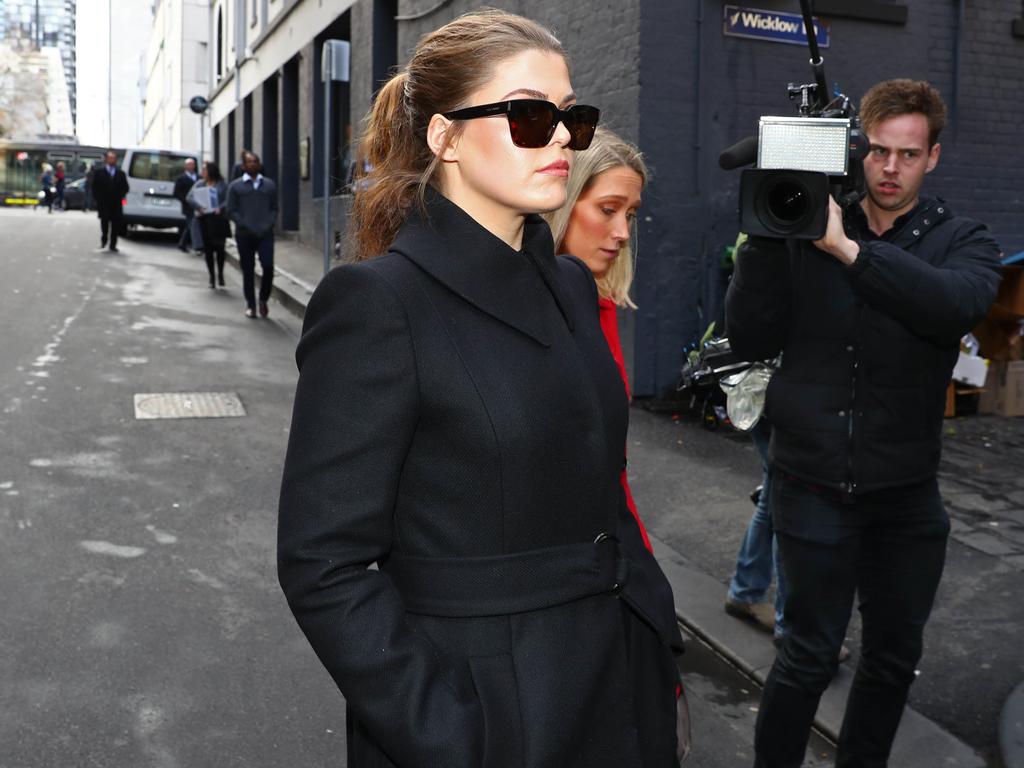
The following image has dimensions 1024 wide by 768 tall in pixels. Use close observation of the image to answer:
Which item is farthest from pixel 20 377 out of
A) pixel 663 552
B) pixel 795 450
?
pixel 795 450

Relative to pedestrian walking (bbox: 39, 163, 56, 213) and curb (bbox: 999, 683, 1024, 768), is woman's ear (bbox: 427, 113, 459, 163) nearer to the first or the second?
curb (bbox: 999, 683, 1024, 768)

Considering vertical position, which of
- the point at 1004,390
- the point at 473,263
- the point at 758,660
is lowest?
the point at 758,660

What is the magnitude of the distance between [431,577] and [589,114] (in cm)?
82

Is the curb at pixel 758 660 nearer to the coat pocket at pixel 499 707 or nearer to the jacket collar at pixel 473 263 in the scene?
the coat pocket at pixel 499 707

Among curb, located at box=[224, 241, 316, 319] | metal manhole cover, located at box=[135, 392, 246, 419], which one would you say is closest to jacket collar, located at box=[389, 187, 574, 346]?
metal manhole cover, located at box=[135, 392, 246, 419]

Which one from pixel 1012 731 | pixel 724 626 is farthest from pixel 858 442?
pixel 724 626

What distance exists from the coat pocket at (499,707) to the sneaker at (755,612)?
318 centimetres

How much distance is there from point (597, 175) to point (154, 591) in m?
3.08

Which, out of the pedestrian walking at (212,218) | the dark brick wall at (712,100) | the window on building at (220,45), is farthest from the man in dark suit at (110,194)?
the window on building at (220,45)

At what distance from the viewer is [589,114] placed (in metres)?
1.93

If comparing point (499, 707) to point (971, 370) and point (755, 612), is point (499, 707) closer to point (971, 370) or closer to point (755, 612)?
point (755, 612)

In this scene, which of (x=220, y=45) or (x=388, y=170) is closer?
(x=388, y=170)

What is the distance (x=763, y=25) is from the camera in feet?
29.3

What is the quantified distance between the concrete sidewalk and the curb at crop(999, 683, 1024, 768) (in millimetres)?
124
